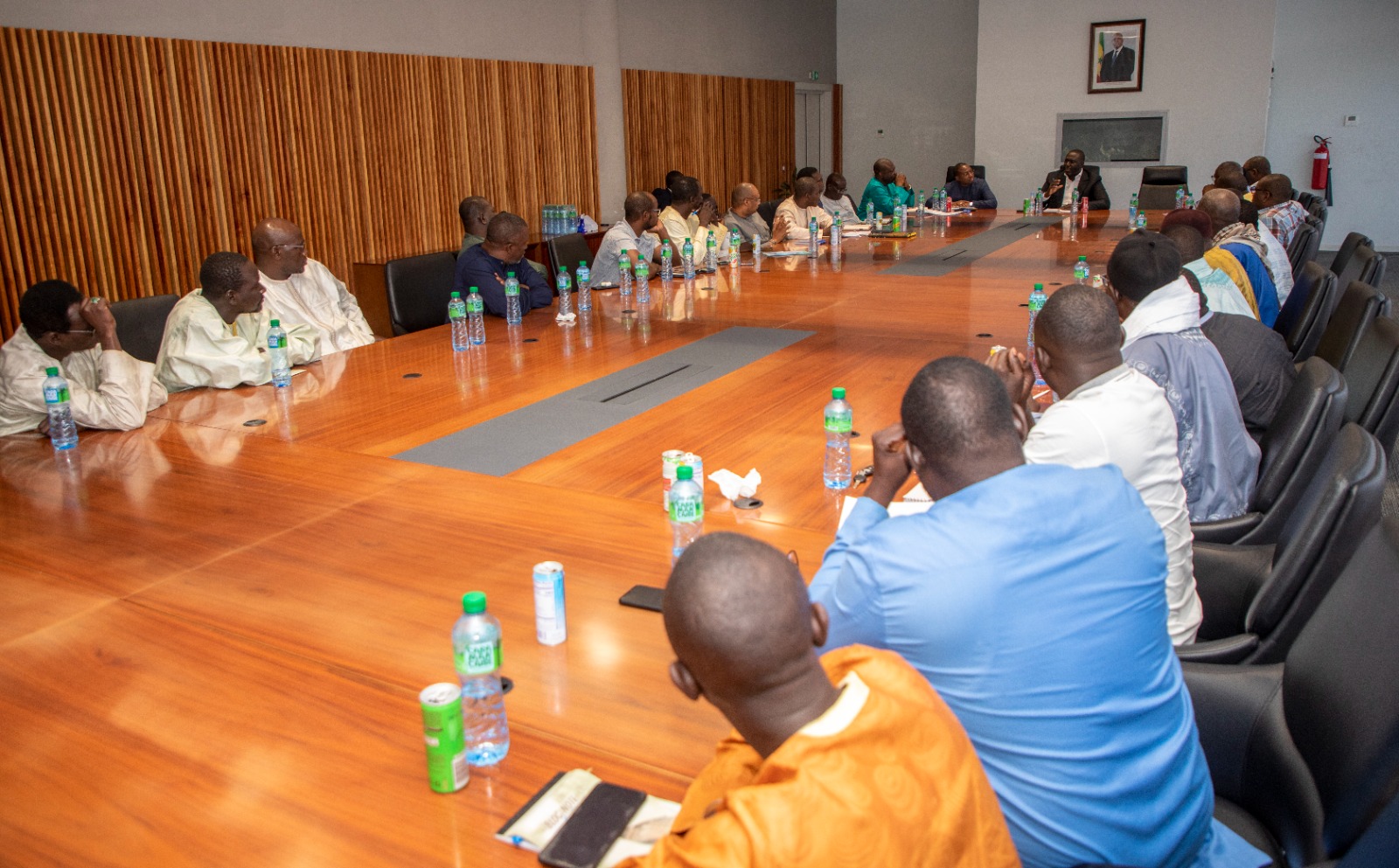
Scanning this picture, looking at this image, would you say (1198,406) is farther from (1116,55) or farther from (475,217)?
(1116,55)

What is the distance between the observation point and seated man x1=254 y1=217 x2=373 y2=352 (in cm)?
470

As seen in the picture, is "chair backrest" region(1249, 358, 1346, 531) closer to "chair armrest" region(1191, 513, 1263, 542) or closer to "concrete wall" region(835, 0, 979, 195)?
"chair armrest" region(1191, 513, 1263, 542)

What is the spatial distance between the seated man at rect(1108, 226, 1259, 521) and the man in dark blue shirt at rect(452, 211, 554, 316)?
10.6ft

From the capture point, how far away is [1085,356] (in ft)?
7.72

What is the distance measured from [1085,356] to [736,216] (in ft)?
21.6

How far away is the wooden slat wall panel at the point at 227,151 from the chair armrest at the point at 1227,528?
5771mm

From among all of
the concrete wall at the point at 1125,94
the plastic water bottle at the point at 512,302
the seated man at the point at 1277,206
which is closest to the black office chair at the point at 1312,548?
the plastic water bottle at the point at 512,302

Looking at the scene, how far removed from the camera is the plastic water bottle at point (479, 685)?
1623 millimetres

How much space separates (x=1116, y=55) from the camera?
466 inches

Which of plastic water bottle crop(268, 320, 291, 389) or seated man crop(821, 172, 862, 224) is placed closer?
plastic water bottle crop(268, 320, 291, 389)

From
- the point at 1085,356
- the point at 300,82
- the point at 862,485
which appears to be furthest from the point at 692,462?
the point at 300,82

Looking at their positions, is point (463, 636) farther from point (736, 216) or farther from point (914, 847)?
point (736, 216)

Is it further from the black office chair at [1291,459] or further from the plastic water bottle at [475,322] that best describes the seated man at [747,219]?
the black office chair at [1291,459]

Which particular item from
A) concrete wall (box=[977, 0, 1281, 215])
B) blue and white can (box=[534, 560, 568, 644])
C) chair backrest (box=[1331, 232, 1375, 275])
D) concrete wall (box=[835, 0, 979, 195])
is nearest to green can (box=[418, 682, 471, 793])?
blue and white can (box=[534, 560, 568, 644])
